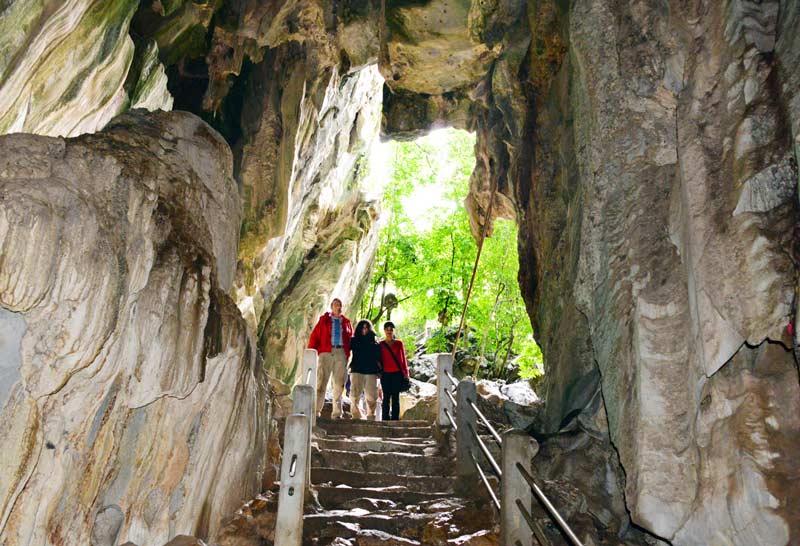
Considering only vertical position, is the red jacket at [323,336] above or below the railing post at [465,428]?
above

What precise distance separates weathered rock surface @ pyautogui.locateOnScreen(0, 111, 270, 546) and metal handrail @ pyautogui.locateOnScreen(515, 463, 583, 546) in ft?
9.44

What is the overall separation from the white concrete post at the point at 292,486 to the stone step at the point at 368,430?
3989 millimetres

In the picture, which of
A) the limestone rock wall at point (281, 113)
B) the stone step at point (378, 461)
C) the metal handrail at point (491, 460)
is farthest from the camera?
the limestone rock wall at point (281, 113)

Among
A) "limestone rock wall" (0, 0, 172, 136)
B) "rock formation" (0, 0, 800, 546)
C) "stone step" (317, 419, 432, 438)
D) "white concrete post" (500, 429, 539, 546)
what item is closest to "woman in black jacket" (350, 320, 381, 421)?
"stone step" (317, 419, 432, 438)

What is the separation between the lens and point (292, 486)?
5480 mm

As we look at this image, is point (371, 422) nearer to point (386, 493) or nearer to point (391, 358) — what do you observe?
point (391, 358)

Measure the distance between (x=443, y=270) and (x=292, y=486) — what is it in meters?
19.3

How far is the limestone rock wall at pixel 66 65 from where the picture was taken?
6.18 metres

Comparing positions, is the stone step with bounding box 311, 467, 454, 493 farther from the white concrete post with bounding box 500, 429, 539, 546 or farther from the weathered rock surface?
the white concrete post with bounding box 500, 429, 539, 546

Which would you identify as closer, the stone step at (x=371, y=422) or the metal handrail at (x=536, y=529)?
the metal handrail at (x=536, y=529)

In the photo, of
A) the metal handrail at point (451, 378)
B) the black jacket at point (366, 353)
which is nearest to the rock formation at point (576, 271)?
the metal handrail at point (451, 378)

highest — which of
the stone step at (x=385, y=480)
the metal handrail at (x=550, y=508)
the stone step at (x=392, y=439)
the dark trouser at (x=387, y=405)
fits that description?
the dark trouser at (x=387, y=405)

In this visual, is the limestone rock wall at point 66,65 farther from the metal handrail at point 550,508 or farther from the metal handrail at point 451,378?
the metal handrail at point 550,508

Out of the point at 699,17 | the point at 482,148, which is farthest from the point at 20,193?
the point at 482,148
